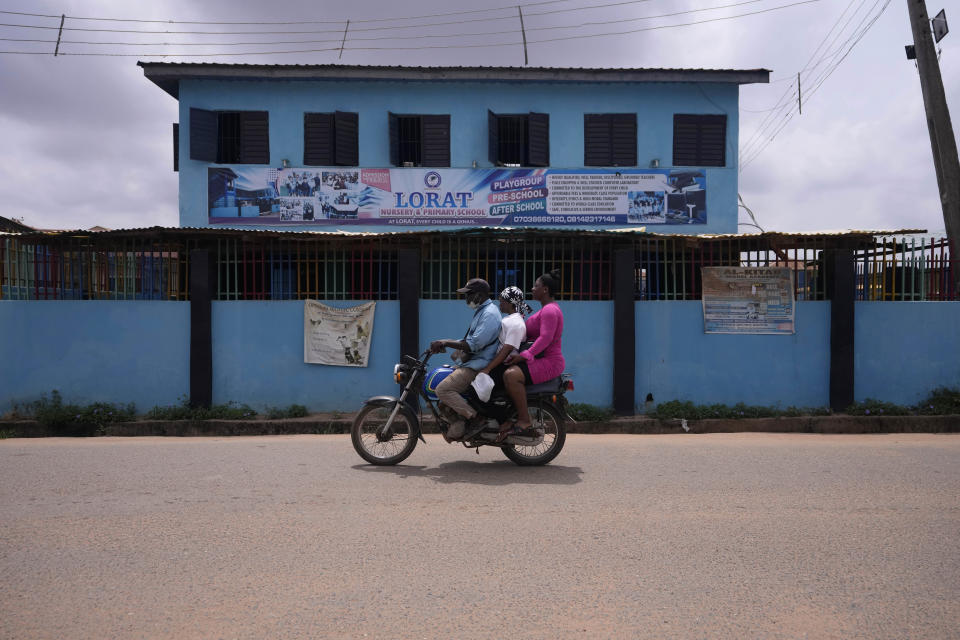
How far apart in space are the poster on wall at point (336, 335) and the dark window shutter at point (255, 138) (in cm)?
560

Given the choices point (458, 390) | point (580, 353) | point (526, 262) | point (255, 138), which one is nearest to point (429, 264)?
point (526, 262)

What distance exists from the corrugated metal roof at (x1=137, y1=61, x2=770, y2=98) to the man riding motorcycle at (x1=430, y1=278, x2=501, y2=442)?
9272mm

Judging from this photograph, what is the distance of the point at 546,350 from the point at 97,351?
7270 millimetres

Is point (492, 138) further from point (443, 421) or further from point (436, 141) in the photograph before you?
point (443, 421)

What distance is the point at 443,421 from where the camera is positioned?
6.29 m

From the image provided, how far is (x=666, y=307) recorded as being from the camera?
403 inches

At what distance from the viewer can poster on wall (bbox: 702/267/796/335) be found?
1021 centimetres

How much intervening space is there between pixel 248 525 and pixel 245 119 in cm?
1180

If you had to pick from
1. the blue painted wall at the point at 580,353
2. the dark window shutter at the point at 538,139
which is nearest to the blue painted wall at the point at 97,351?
the blue painted wall at the point at 580,353

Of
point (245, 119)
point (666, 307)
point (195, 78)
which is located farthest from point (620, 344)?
point (195, 78)

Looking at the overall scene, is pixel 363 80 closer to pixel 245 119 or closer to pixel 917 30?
pixel 245 119

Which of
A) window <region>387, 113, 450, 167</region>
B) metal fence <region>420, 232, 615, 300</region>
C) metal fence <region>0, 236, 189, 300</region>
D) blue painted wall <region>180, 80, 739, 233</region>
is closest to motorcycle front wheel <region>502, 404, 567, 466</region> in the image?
metal fence <region>420, 232, 615, 300</region>

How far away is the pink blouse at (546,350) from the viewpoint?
6215 mm

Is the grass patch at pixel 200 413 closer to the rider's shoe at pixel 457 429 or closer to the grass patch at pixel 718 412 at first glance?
the rider's shoe at pixel 457 429
